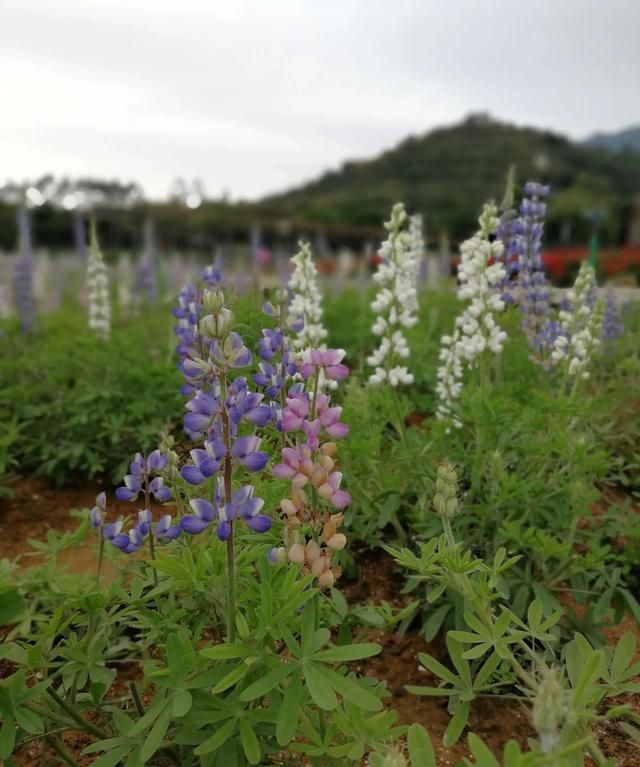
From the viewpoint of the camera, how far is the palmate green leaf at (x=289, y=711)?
4.41ft

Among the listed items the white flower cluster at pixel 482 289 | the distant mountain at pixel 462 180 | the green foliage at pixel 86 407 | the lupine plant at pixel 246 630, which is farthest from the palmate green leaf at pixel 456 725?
the distant mountain at pixel 462 180

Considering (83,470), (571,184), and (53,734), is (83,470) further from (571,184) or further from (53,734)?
(571,184)

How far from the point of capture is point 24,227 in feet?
23.6

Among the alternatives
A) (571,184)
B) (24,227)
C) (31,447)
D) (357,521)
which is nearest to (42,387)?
(31,447)

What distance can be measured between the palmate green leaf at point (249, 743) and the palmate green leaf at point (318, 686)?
0.14 meters

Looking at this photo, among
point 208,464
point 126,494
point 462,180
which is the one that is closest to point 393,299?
point 126,494

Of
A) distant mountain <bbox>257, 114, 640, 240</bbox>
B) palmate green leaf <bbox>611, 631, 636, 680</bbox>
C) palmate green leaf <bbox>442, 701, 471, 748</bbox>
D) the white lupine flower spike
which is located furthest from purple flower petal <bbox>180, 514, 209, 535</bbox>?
distant mountain <bbox>257, 114, 640, 240</bbox>

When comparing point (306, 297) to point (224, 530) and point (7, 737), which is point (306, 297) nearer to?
point (224, 530)

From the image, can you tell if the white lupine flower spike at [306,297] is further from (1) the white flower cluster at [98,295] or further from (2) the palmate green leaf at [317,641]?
Answer: (1) the white flower cluster at [98,295]

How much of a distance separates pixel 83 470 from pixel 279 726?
2.49 metres

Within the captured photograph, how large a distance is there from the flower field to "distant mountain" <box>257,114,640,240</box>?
32889 mm

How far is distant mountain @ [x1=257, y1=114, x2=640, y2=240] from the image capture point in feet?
129

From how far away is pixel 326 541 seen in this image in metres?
1.50

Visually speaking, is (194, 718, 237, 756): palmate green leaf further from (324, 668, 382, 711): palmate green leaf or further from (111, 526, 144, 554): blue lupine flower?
(111, 526, 144, 554): blue lupine flower
